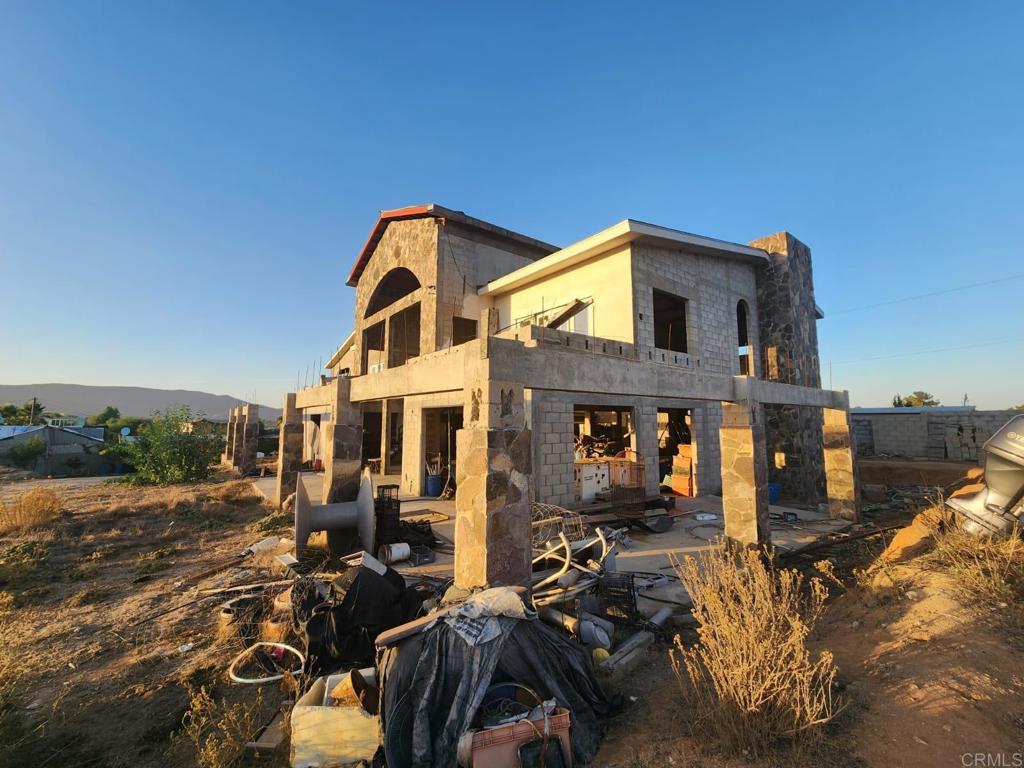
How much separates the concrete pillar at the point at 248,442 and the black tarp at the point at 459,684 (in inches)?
843

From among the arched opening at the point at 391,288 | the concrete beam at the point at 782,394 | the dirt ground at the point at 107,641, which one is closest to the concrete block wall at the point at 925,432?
the concrete beam at the point at 782,394

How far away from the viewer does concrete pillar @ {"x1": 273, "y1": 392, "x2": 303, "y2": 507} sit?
12.0 meters

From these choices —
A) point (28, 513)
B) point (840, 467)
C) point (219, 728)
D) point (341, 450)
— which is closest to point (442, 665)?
point (219, 728)

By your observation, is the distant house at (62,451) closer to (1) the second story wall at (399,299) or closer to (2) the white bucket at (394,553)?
(1) the second story wall at (399,299)

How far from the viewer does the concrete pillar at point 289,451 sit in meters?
12.0

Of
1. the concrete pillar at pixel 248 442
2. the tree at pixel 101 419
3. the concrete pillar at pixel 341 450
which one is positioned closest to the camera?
the concrete pillar at pixel 341 450

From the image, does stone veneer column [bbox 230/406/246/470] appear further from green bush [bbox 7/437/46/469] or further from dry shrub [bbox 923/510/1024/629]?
dry shrub [bbox 923/510/1024/629]

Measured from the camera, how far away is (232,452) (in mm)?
25328

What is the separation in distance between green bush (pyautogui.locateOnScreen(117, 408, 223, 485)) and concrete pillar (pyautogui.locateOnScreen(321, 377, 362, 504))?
14652mm

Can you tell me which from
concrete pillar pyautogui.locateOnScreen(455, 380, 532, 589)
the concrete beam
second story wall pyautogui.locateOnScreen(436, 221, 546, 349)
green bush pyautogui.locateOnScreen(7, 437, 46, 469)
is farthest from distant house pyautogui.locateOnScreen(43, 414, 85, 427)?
the concrete beam

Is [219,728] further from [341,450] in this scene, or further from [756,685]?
[341,450]

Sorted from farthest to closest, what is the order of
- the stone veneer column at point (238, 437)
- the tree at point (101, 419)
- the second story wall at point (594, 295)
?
the tree at point (101, 419), the stone veneer column at point (238, 437), the second story wall at point (594, 295)

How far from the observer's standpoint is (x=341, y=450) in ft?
29.9

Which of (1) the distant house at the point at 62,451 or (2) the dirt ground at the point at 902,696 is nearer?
(2) the dirt ground at the point at 902,696
